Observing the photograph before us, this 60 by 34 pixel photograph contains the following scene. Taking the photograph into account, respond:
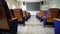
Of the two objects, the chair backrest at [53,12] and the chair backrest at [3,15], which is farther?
the chair backrest at [53,12]

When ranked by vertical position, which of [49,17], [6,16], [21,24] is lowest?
[21,24]

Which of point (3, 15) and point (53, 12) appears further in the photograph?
point (53, 12)

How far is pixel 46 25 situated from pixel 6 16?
11.6 ft

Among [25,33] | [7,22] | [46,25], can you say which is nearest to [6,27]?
[7,22]

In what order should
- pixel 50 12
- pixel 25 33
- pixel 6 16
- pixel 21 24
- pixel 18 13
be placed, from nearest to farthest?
1. pixel 6 16
2. pixel 25 33
3. pixel 50 12
4. pixel 18 13
5. pixel 21 24

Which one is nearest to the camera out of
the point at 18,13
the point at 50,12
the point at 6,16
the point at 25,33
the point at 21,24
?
the point at 6,16

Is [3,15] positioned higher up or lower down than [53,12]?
higher up

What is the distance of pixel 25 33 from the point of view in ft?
15.1

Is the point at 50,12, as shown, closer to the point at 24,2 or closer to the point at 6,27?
the point at 6,27

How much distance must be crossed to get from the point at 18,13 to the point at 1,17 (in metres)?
2.89

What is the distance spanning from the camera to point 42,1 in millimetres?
15586

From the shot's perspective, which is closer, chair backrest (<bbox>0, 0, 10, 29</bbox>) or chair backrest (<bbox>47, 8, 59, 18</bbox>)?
chair backrest (<bbox>0, 0, 10, 29</bbox>)

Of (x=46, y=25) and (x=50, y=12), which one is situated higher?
(x=50, y=12)

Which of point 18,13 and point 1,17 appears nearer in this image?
point 1,17
